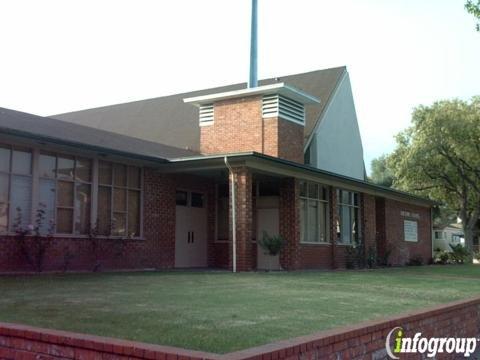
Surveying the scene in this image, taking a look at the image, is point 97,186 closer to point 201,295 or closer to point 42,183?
point 42,183

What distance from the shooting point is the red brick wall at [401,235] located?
1035 inches

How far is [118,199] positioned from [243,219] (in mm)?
3576

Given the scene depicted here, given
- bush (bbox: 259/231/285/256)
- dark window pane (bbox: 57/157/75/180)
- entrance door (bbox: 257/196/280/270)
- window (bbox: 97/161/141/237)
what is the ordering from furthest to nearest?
entrance door (bbox: 257/196/280/270) < bush (bbox: 259/231/285/256) < window (bbox: 97/161/141/237) < dark window pane (bbox: 57/157/75/180)

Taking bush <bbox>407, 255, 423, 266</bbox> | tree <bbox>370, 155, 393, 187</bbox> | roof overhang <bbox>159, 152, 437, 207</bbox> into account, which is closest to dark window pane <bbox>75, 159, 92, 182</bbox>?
roof overhang <bbox>159, 152, 437, 207</bbox>

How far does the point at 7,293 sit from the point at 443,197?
128ft

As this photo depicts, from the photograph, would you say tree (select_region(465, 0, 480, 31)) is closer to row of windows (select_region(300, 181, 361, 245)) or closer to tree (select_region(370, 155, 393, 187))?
row of windows (select_region(300, 181, 361, 245))

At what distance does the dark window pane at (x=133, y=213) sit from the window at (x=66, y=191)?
5.14 ft

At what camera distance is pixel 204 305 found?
807 cm

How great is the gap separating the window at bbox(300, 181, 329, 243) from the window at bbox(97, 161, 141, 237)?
544 cm

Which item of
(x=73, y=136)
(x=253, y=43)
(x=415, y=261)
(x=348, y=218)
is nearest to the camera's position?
(x=73, y=136)

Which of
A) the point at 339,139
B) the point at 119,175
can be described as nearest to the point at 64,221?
the point at 119,175

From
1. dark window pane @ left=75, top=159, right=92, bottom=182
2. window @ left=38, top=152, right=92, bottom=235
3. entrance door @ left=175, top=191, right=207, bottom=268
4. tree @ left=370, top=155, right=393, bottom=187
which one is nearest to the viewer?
window @ left=38, top=152, right=92, bottom=235

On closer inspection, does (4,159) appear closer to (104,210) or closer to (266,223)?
(104,210)

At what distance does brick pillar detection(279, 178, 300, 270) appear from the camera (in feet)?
60.0
